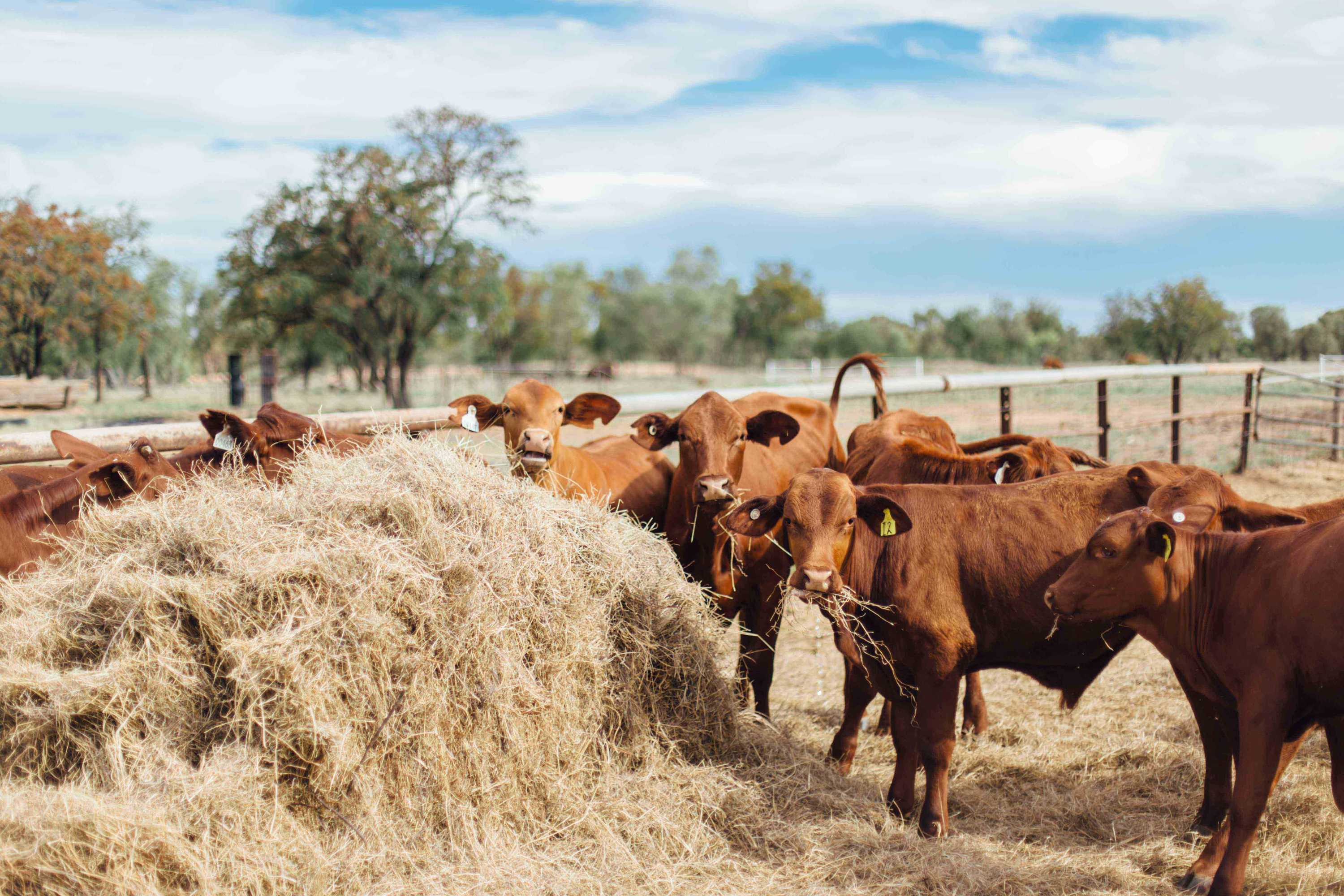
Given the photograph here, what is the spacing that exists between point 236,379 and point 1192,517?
19.8 m

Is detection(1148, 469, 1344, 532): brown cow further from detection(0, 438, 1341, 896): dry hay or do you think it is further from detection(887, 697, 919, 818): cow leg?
detection(887, 697, 919, 818): cow leg

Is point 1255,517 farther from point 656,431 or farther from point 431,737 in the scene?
point 431,737

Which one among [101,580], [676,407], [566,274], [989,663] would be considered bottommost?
[989,663]

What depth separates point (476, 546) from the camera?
13.2 feet

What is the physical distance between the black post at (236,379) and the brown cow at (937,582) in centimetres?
1815

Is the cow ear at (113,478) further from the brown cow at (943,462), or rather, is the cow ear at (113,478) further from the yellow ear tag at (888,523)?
the brown cow at (943,462)

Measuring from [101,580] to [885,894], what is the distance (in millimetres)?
3207

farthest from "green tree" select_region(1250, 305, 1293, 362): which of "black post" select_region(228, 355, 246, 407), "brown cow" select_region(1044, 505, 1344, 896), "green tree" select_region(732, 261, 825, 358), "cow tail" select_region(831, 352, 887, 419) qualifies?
"green tree" select_region(732, 261, 825, 358)

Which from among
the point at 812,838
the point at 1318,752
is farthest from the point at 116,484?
the point at 1318,752

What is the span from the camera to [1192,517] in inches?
159

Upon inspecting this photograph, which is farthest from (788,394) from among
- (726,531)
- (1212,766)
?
(1212,766)

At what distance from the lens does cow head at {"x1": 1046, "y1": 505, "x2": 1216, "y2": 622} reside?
403 centimetres

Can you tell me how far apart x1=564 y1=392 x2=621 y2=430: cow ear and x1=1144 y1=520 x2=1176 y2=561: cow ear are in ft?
10.3

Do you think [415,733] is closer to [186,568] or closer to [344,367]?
[186,568]
